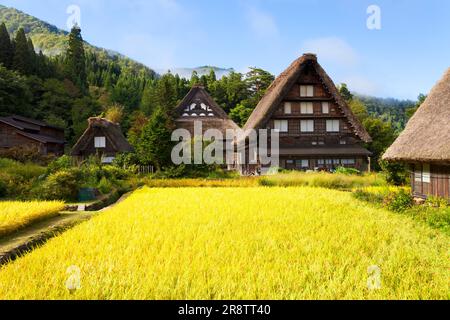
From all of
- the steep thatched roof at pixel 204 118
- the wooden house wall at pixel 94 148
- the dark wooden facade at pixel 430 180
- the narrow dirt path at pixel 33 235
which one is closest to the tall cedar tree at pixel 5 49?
the wooden house wall at pixel 94 148

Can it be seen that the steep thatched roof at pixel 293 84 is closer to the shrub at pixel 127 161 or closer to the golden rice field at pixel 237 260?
the shrub at pixel 127 161

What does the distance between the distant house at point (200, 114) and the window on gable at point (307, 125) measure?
7.26 meters

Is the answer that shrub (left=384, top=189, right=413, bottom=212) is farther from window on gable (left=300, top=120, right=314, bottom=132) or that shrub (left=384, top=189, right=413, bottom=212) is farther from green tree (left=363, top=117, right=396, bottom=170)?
green tree (left=363, top=117, right=396, bottom=170)

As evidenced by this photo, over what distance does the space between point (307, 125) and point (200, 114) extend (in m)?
11.1

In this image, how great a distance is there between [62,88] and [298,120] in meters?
30.4

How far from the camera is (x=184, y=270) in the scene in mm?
4238

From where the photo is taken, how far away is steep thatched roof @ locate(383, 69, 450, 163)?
1133 centimetres

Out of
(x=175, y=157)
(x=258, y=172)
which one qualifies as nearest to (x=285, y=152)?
(x=258, y=172)

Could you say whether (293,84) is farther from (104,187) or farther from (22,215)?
(22,215)

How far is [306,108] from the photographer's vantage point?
24328 mm

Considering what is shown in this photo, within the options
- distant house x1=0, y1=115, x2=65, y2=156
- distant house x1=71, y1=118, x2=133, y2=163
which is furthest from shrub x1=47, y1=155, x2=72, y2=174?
distant house x1=0, y1=115, x2=65, y2=156

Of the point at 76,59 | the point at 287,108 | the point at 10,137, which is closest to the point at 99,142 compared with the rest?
the point at 10,137

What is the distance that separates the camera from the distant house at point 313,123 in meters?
23.4
